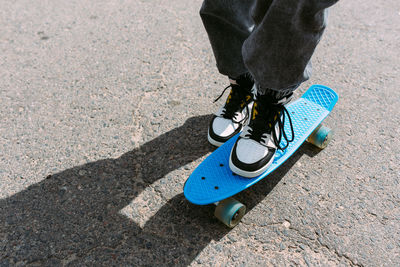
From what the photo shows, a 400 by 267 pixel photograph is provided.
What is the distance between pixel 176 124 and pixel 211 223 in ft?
2.42

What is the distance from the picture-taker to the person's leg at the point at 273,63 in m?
1.27

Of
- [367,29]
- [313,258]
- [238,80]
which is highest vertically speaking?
[238,80]

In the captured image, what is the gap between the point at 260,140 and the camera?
1.71 metres

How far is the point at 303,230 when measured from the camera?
160cm

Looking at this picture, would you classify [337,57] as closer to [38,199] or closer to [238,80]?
[238,80]

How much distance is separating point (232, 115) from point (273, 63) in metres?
0.62

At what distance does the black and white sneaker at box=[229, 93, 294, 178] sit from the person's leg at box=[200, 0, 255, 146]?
9.7 inches

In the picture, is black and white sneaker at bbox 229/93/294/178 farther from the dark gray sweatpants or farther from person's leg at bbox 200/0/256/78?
person's leg at bbox 200/0/256/78

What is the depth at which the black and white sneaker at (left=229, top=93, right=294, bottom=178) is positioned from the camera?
164 cm

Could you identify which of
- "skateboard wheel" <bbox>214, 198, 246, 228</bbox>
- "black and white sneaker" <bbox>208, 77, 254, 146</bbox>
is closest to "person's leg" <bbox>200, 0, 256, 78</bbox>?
"black and white sneaker" <bbox>208, 77, 254, 146</bbox>

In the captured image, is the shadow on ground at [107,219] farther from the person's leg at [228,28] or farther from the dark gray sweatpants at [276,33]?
the dark gray sweatpants at [276,33]

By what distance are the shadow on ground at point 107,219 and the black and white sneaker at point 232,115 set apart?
13cm

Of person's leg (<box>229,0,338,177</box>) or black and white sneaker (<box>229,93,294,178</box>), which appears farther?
black and white sneaker (<box>229,93,294,178</box>)

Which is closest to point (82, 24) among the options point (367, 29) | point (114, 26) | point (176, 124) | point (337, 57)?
point (114, 26)
